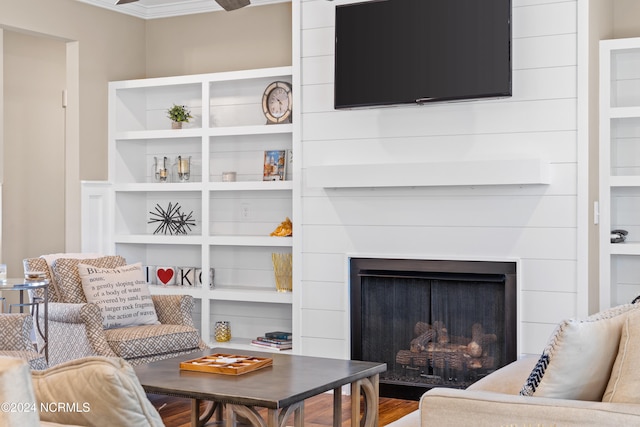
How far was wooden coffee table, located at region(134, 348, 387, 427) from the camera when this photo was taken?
3320 millimetres

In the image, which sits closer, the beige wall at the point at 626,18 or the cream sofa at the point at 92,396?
the cream sofa at the point at 92,396

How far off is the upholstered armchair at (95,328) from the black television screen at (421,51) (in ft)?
5.55

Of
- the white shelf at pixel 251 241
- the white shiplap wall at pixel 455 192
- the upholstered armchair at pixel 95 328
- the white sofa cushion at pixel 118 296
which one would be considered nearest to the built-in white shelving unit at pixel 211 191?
the white shelf at pixel 251 241

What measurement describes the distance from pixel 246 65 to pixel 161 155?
39.9 inches

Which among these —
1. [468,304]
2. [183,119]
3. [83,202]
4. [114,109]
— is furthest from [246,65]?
[468,304]

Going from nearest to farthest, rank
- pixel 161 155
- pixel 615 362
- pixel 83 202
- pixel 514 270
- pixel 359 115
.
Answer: pixel 615 362 → pixel 514 270 → pixel 359 115 → pixel 83 202 → pixel 161 155

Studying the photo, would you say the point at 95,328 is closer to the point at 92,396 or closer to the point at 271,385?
the point at 271,385

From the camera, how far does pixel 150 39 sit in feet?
22.4

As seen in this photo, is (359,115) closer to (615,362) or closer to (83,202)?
(83,202)

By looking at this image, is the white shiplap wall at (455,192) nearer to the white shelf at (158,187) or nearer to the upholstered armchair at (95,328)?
the upholstered armchair at (95,328)

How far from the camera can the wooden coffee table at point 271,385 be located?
3.32m

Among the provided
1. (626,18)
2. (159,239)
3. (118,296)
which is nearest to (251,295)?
(159,239)

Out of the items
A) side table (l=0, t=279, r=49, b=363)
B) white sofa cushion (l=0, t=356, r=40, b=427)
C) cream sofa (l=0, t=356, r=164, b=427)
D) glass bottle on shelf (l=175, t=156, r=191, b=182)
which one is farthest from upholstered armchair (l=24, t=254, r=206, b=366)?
white sofa cushion (l=0, t=356, r=40, b=427)

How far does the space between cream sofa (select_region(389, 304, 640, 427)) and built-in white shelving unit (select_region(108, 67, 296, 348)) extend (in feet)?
11.5
